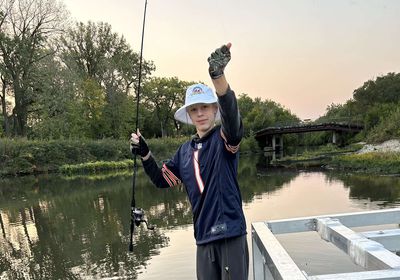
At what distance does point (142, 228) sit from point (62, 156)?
97.2 feet

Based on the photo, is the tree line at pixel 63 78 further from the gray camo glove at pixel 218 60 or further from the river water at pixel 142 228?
the gray camo glove at pixel 218 60

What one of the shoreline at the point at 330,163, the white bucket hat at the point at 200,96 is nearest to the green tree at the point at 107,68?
the shoreline at the point at 330,163

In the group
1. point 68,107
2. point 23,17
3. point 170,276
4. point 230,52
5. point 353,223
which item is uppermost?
point 23,17

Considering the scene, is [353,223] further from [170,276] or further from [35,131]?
[35,131]

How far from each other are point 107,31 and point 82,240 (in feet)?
146

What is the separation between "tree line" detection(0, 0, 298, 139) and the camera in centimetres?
3900

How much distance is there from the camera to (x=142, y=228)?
36.7ft

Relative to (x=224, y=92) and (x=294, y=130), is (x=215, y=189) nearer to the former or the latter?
(x=224, y=92)

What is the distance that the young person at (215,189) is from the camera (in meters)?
2.35

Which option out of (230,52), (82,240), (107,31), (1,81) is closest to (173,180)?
(230,52)

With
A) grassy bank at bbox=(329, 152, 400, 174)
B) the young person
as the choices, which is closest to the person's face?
the young person

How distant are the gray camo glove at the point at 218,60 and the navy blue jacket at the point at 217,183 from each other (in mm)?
271

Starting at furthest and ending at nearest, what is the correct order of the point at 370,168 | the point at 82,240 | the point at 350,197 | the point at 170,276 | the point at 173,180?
1. the point at 370,168
2. the point at 350,197
3. the point at 82,240
4. the point at 170,276
5. the point at 173,180

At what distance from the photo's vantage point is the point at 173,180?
2.98 m
